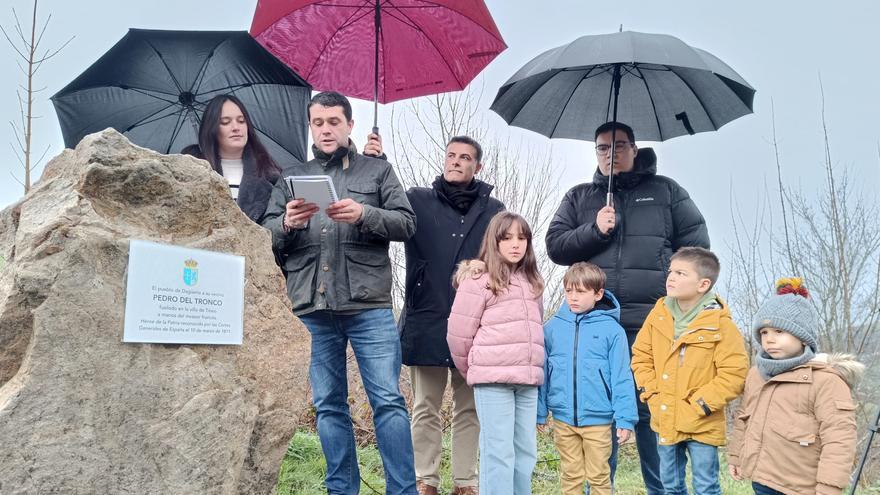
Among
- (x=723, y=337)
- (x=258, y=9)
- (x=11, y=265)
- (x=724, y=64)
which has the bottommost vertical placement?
(x=723, y=337)

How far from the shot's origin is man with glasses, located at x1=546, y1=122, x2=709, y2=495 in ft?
13.9

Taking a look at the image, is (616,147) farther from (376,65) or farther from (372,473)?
(372,473)

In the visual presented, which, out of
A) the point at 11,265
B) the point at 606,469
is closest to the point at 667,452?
the point at 606,469

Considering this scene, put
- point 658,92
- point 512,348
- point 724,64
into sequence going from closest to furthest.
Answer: point 512,348
point 724,64
point 658,92

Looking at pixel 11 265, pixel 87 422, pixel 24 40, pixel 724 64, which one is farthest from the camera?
pixel 24 40

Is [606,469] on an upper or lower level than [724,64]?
lower

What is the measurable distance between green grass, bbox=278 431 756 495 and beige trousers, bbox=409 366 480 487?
585mm

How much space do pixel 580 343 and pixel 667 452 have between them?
2.36 ft

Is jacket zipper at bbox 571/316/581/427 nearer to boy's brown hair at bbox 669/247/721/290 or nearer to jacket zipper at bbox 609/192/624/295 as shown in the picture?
jacket zipper at bbox 609/192/624/295

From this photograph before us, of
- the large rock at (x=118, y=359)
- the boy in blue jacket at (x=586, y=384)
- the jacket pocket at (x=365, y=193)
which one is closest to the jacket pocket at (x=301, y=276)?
the jacket pocket at (x=365, y=193)

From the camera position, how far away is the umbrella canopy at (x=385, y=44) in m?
4.61

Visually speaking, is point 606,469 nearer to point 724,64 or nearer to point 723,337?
point 723,337

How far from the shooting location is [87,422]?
2449 millimetres

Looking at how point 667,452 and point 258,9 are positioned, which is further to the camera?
point 258,9
